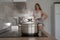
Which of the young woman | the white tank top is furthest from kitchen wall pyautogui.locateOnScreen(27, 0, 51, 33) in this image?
the white tank top

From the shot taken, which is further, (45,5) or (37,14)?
(45,5)

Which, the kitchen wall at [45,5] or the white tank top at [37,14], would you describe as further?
the kitchen wall at [45,5]

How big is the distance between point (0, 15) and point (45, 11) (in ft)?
4.97

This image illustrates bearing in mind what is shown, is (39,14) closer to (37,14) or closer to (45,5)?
(37,14)

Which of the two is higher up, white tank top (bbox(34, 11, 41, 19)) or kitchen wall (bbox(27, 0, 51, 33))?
kitchen wall (bbox(27, 0, 51, 33))

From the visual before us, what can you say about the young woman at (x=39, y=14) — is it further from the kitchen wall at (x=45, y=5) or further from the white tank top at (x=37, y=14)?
the kitchen wall at (x=45, y=5)

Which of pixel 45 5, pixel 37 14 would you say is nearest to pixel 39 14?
pixel 37 14

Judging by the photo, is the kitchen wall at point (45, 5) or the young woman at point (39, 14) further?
the kitchen wall at point (45, 5)

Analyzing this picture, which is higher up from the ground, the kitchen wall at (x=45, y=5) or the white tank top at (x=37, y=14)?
the kitchen wall at (x=45, y=5)

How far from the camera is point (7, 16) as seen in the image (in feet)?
12.5

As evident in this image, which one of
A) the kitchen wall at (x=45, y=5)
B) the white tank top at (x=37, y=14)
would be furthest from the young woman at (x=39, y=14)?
the kitchen wall at (x=45, y=5)

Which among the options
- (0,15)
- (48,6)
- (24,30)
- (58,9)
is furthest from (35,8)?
(24,30)

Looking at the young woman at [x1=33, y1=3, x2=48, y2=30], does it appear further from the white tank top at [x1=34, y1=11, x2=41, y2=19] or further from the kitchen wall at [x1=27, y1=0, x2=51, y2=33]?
the kitchen wall at [x1=27, y1=0, x2=51, y2=33]

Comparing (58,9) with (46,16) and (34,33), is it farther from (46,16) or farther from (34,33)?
(34,33)
